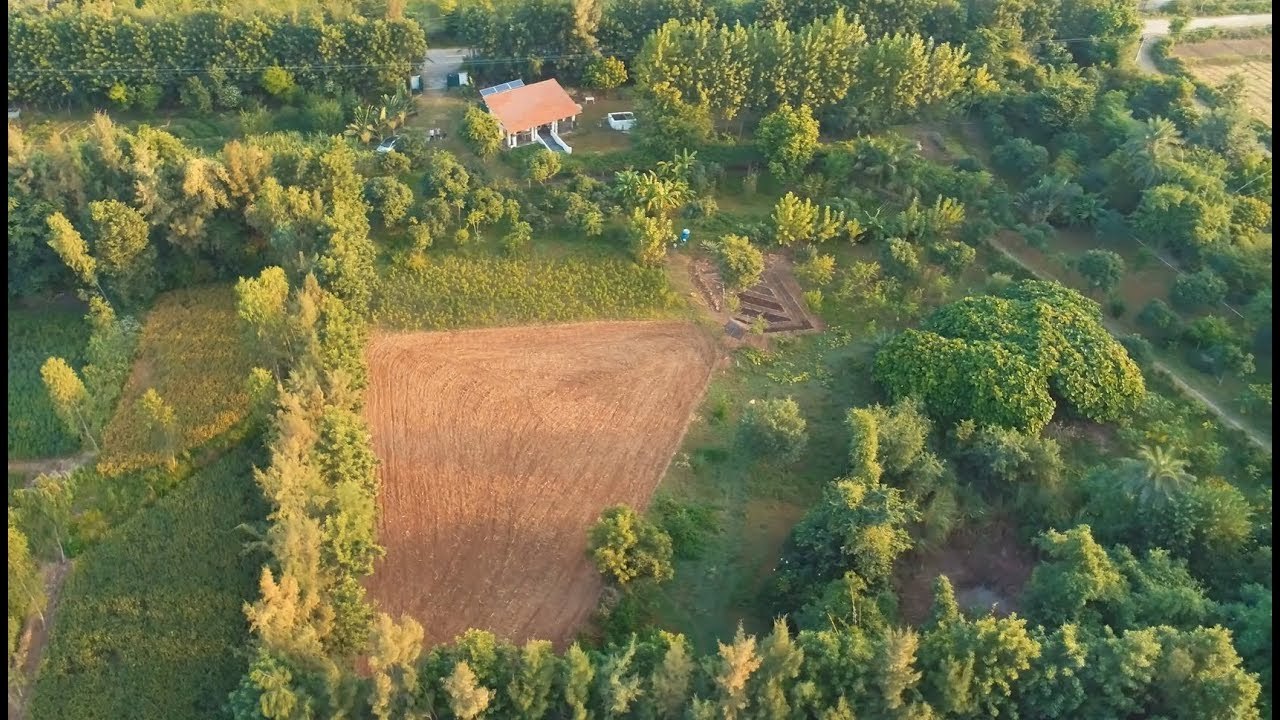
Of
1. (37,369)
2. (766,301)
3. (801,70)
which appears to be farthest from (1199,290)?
(37,369)

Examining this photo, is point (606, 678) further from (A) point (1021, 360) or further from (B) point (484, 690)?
(A) point (1021, 360)

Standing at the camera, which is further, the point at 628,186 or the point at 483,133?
the point at 483,133

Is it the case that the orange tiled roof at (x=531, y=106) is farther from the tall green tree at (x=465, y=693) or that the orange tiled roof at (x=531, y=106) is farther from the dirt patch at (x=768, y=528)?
the tall green tree at (x=465, y=693)

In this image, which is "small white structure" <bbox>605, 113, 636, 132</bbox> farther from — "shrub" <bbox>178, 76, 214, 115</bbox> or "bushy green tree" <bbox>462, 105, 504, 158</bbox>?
"shrub" <bbox>178, 76, 214, 115</bbox>

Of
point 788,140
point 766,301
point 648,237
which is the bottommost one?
point 766,301

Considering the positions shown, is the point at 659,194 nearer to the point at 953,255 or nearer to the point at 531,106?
the point at 531,106

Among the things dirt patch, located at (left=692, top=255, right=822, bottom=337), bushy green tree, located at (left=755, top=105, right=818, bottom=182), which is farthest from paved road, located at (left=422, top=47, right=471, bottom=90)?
dirt patch, located at (left=692, top=255, right=822, bottom=337)

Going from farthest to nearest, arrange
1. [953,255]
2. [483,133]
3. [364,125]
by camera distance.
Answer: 1. [364,125]
2. [483,133]
3. [953,255]
